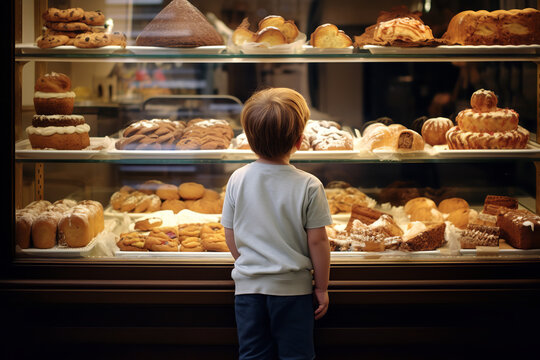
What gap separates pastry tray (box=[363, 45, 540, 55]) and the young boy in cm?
81

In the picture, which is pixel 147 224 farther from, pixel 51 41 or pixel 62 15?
pixel 62 15

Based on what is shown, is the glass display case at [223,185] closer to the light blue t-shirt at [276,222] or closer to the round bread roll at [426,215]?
the round bread roll at [426,215]

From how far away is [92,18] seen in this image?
262cm

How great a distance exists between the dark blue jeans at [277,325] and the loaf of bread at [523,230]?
1116 millimetres

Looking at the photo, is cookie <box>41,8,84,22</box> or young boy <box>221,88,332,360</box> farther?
cookie <box>41,8,84,22</box>

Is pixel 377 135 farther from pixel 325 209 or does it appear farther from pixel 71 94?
pixel 71 94

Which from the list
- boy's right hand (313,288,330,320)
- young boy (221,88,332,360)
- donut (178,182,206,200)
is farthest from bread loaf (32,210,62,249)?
boy's right hand (313,288,330,320)

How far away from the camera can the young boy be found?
1919 millimetres

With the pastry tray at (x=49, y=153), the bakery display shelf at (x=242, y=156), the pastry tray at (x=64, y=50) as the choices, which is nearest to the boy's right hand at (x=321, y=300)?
the bakery display shelf at (x=242, y=156)

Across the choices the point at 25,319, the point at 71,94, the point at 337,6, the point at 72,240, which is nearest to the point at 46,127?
the point at 71,94

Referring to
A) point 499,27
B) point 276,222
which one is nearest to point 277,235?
point 276,222

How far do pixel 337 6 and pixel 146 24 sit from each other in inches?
42.5

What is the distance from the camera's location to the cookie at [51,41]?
8.20 feet

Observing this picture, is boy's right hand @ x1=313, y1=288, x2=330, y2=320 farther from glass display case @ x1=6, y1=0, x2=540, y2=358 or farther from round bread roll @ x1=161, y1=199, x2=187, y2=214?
round bread roll @ x1=161, y1=199, x2=187, y2=214
